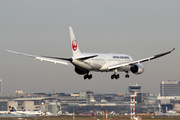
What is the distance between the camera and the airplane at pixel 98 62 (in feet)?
197

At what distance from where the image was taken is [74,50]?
2392 inches

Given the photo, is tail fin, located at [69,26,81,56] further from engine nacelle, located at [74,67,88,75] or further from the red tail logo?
engine nacelle, located at [74,67,88,75]

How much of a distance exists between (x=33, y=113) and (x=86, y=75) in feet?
353

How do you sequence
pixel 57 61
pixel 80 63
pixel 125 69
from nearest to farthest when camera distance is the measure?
pixel 80 63 → pixel 57 61 → pixel 125 69

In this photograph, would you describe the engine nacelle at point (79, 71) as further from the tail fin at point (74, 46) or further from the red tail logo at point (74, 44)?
the red tail logo at point (74, 44)

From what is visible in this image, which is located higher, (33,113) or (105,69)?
(105,69)

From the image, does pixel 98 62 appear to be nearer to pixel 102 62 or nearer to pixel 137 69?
pixel 102 62

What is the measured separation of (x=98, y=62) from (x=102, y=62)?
1.25 m

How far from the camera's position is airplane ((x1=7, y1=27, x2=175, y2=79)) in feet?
197

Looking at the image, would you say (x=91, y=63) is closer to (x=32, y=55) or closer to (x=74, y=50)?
(x=74, y=50)

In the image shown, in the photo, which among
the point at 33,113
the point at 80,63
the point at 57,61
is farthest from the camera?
the point at 33,113

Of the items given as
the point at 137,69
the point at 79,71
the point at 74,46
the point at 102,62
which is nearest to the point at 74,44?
the point at 74,46

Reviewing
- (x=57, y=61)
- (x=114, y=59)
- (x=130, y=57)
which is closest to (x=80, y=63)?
(x=57, y=61)

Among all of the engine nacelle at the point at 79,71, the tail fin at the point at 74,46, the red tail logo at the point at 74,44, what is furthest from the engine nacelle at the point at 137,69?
the red tail logo at the point at 74,44
